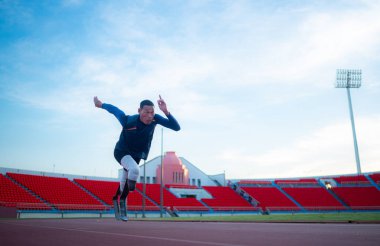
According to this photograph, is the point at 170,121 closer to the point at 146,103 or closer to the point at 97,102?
the point at 146,103

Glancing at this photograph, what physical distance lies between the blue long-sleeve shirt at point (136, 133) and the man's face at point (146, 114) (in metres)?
0.10

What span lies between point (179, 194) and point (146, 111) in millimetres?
39434

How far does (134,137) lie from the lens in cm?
585

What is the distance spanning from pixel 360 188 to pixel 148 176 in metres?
34.4

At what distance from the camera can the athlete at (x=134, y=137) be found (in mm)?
5758

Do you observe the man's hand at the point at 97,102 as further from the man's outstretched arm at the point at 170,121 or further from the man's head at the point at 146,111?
the man's outstretched arm at the point at 170,121

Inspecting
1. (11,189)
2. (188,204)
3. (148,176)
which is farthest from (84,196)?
(148,176)

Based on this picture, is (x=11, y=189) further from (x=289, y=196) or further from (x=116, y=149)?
(x=289, y=196)

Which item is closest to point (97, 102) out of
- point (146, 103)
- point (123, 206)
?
point (146, 103)

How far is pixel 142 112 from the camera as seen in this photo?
579cm

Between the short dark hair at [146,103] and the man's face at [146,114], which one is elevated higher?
the short dark hair at [146,103]

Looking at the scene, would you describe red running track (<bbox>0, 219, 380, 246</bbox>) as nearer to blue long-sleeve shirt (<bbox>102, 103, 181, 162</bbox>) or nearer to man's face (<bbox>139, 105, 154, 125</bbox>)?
blue long-sleeve shirt (<bbox>102, 103, 181, 162</bbox>)

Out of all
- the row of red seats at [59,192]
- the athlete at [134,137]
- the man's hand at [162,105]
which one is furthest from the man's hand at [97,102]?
the row of red seats at [59,192]

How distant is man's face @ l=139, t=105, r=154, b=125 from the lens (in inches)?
227
